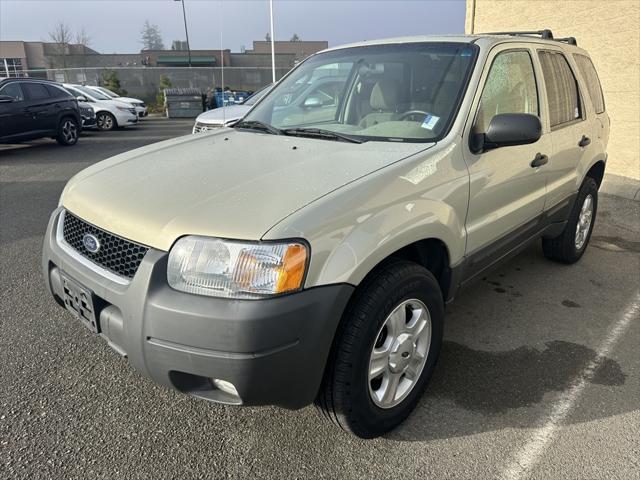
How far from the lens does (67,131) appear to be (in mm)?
12000

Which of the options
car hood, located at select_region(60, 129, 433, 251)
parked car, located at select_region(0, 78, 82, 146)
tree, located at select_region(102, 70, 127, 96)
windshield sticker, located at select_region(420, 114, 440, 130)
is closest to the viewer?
car hood, located at select_region(60, 129, 433, 251)

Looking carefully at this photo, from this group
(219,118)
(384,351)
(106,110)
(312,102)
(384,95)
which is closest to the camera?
(384,351)

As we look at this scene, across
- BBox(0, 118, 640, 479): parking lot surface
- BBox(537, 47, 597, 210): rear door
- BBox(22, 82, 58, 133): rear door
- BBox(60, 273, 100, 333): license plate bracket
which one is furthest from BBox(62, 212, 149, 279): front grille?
BBox(22, 82, 58, 133): rear door

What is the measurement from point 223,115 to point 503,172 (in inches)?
254

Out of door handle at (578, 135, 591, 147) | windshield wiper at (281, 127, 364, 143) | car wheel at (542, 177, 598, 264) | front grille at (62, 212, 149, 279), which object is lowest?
car wheel at (542, 177, 598, 264)

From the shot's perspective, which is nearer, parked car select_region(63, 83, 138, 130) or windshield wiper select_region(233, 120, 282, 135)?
windshield wiper select_region(233, 120, 282, 135)

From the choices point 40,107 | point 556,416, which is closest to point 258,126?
point 556,416

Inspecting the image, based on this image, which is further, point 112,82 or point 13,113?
point 112,82

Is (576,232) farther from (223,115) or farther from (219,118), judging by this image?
(223,115)

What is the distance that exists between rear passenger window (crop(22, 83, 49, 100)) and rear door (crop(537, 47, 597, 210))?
10881 mm

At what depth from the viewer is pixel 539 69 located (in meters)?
3.47

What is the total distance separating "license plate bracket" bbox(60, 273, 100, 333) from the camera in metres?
2.15

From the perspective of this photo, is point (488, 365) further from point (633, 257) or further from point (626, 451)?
point (633, 257)

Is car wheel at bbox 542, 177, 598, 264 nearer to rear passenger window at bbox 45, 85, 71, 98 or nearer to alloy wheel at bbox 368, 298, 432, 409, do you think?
alloy wheel at bbox 368, 298, 432, 409
